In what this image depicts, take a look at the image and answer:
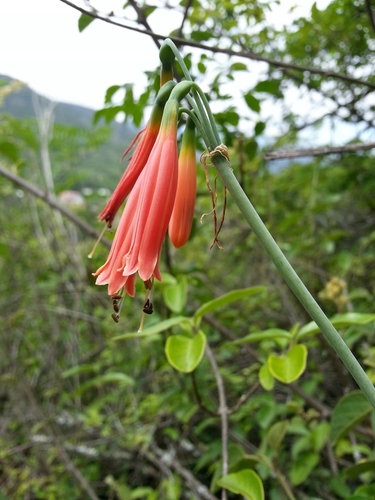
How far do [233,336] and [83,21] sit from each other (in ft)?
4.11

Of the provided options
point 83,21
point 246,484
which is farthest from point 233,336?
point 83,21

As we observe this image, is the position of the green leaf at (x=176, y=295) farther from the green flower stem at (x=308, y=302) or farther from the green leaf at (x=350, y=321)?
the green flower stem at (x=308, y=302)

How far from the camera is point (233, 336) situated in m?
1.71

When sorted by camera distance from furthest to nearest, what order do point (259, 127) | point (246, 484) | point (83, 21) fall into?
point (259, 127)
point (83, 21)
point (246, 484)

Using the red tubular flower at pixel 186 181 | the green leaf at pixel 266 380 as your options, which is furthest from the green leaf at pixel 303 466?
the red tubular flower at pixel 186 181

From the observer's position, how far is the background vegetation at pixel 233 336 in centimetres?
138

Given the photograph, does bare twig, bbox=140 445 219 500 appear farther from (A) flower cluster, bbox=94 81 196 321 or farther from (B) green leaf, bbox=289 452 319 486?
(A) flower cluster, bbox=94 81 196 321

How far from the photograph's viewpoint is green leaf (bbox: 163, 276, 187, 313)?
1251 mm

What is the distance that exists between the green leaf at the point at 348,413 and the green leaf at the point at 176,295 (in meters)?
0.51

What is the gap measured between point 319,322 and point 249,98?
111cm

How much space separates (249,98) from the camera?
1466 millimetres

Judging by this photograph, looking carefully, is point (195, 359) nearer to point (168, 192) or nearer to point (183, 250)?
point (168, 192)

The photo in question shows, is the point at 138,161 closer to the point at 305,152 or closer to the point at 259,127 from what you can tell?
the point at 305,152

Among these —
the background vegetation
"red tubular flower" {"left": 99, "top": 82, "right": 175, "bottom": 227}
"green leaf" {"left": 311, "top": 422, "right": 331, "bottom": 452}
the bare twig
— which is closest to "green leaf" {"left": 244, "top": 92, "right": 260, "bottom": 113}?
the background vegetation
